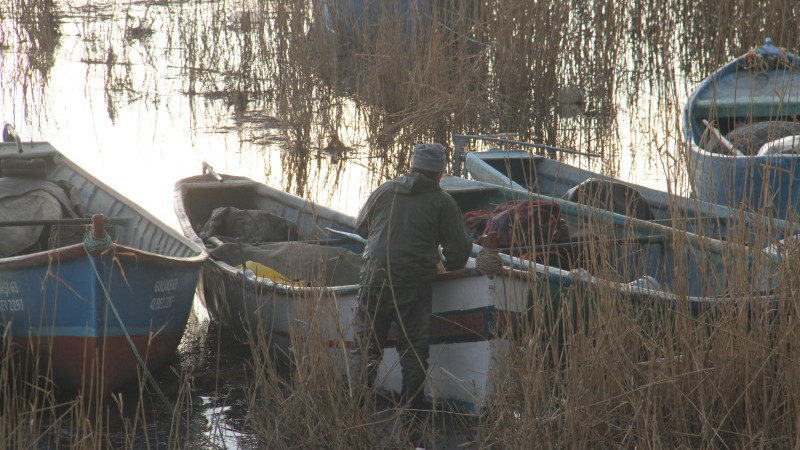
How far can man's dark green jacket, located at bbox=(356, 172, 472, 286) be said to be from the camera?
453 cm

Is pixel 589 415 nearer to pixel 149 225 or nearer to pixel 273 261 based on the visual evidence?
pixel 273 261

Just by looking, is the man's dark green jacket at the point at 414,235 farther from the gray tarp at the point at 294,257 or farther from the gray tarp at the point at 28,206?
the gray tarp at the point at 28,206

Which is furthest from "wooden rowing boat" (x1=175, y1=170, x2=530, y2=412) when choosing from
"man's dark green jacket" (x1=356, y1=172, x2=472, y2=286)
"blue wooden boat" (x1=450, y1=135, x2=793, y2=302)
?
"blue wooden boat" (x1=450, y1=135, x2=793, y2=302)

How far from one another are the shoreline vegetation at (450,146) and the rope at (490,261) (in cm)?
30

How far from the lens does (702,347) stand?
10.8 ft

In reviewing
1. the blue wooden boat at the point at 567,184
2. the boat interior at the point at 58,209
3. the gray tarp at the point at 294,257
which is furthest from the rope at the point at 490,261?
the boat interior at the point at 58,209

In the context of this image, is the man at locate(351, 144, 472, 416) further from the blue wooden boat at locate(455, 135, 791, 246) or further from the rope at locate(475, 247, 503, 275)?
the blue wooden boat at locate(455, 135, 791, 246)

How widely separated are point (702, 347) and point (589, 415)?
48 cm

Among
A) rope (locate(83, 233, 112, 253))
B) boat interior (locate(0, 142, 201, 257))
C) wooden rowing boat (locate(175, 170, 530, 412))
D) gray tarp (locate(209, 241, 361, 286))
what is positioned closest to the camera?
wooden rowing boat (locate(175, 170, 530, 412))

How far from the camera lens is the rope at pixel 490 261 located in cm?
421

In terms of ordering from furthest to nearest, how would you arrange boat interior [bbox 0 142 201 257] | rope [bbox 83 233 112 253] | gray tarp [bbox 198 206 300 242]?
1. gray tarp [bbox 198 206 300 242]
2. boat interior [bbox 0 142 201 257]
3. rope [bbox 83 233 112 253]

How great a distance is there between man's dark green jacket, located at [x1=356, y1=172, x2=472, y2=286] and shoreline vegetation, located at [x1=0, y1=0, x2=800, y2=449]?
1.66 feet

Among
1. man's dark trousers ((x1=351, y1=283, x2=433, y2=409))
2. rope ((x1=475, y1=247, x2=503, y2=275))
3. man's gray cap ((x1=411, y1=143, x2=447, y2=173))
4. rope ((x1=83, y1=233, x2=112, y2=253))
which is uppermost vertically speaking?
man's gray cap ((x1=411, y1=143, x2=447, y2=173))

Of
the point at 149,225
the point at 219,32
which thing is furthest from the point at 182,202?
the point at 219,32
